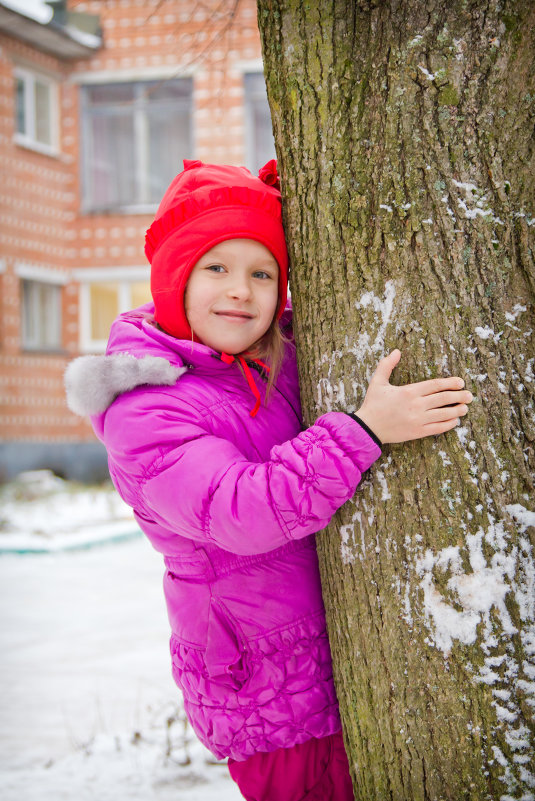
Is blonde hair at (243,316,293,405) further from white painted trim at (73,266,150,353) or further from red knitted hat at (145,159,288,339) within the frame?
white painted trim at (73,266,150,353)

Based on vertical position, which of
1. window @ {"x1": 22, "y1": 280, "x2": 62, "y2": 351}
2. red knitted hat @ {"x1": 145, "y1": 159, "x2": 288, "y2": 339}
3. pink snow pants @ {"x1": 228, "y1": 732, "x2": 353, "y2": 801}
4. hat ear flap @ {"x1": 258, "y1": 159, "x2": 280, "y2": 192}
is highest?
window @ {"x1": 22, "y1": 280, "x2": 62, "y2": 351}

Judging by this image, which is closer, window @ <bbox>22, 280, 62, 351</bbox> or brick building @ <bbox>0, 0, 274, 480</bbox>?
brick building @ <bbox>0, 0, 274, 480</bbox>

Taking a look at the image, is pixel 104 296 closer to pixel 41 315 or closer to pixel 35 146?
pixel 41 315

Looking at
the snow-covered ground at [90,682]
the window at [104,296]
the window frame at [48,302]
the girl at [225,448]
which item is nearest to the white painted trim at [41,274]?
the window frame at [48,302]

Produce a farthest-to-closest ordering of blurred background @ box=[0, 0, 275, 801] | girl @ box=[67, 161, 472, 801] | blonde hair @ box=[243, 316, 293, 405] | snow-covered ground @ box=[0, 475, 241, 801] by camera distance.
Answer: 1. blurred background @ box=[0, 0, 275, 801]
2. snow-covered ground @ box=[0, 475, 241, 801]
3. blonde hair @ box=[243, 316, 293, 405]
4. girl @ box=[67, 161, 472, 801]

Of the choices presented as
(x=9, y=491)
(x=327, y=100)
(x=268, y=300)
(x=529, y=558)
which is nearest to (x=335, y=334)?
(x=268, y=300)

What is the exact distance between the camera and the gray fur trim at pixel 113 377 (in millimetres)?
1780

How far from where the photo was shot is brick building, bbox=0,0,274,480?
13.4 m

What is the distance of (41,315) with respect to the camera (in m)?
14.2

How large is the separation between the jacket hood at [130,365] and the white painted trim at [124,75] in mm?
13461

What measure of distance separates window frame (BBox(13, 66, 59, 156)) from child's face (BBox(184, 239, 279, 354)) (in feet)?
42.9

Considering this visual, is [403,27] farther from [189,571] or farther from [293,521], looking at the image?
[189,571]

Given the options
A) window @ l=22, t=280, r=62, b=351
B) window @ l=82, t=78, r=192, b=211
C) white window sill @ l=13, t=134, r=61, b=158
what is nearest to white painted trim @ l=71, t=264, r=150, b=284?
window @ l=22, t=280, r=62, b=351

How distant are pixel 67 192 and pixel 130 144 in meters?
1.62
